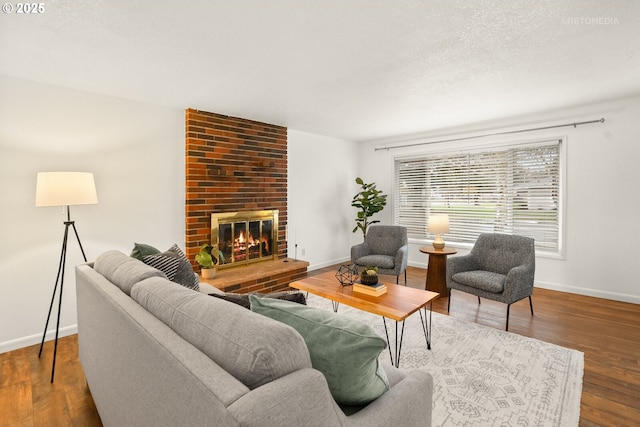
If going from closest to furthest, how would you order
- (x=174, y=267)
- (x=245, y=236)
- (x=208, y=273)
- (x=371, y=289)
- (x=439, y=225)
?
(x=174, y=267), (x=371, y=289), (x=208, y=273), (x=439, y=225), (x=245, y=236)

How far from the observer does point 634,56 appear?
254 cm

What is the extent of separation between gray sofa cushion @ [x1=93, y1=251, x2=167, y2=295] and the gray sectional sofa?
Answer: 2 centimetres

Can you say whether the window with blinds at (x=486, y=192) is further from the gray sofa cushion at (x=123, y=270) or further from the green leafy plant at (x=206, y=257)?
the gray sofa cushion at (x=123, y=270)

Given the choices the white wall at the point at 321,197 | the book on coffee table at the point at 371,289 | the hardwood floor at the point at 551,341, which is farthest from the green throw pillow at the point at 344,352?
the white wall at the point at 321,197

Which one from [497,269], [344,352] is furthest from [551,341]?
[344,352]

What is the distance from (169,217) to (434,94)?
129 inches

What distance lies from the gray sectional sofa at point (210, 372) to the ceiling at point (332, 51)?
5.32 feet

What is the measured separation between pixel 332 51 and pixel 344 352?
216 centimetres

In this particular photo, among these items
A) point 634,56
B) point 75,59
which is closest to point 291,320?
point 75,59

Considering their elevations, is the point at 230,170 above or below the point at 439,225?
above

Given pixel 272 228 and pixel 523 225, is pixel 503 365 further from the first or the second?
pixel 272 228

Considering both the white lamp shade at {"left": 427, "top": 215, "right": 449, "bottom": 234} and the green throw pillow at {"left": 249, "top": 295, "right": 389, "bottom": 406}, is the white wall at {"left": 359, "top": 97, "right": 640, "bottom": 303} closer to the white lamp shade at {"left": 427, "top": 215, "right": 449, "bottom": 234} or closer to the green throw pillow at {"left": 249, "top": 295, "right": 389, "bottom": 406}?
the white lamp shade at {"left": 427, "top": 215, "right": 449, "bottom": 234}

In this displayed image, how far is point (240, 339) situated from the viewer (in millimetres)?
850

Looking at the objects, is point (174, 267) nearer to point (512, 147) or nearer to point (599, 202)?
point (512, 147)
